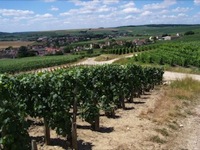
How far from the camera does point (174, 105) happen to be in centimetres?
2080

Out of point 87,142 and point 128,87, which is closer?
point 87,142

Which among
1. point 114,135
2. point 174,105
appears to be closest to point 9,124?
point 114,135

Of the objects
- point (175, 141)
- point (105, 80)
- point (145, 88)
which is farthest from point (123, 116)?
point (145, 88)

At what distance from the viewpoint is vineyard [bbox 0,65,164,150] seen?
9.16 meters

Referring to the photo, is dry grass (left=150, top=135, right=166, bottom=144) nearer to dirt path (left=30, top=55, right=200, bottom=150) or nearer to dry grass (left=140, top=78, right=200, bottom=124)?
dirt path (left=30, top=55, right=200, bottom=150)

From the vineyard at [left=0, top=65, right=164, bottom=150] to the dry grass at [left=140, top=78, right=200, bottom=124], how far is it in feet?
6.79

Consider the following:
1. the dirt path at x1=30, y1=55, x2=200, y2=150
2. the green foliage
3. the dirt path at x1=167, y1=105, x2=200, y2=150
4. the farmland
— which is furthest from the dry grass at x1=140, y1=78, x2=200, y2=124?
the green foliage

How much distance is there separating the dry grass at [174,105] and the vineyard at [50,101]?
2.07 m

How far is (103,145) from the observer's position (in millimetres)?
12242

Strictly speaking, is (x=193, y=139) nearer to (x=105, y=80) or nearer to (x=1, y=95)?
(x=105, y=80)

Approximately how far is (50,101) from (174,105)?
11178 millimetres

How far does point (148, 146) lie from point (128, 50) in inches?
3011

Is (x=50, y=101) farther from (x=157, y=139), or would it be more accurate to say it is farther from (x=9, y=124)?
(x=157, y=139)

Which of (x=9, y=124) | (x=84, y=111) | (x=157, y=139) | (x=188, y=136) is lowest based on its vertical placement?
(x=188, y=136)
